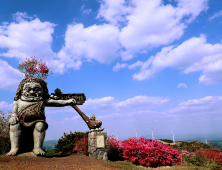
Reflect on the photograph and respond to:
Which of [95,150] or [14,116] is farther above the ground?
[14,116]

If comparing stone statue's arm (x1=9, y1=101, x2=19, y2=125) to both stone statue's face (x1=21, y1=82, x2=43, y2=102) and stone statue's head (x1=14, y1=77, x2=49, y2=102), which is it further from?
stone statue's face (x1=21, y1=82, x2=43, y2=102)

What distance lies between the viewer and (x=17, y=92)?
21.1ft

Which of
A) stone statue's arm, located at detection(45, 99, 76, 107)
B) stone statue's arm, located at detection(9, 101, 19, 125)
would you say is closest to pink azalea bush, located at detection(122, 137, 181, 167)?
stone statue's arm, located at detection(45, 99, 76, 107)

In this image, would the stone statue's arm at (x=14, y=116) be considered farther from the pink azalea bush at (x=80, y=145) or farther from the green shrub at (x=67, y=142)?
the green shrub at (x=67, y=142)

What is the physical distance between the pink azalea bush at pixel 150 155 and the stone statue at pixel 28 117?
15.9 ft

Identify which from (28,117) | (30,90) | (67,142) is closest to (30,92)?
(30,90)

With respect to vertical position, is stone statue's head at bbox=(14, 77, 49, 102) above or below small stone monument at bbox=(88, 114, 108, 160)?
above

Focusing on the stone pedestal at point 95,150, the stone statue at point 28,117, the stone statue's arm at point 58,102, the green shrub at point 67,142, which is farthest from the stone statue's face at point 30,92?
the green shrub at point 67,142

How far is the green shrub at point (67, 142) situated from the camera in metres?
9.91

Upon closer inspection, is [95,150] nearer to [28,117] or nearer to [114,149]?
[114,149]

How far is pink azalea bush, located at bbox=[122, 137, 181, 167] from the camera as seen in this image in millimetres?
8261

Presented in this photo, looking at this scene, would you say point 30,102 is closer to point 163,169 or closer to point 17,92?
point 17,92

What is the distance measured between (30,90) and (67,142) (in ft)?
18.0

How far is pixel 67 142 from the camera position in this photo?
10500mm
